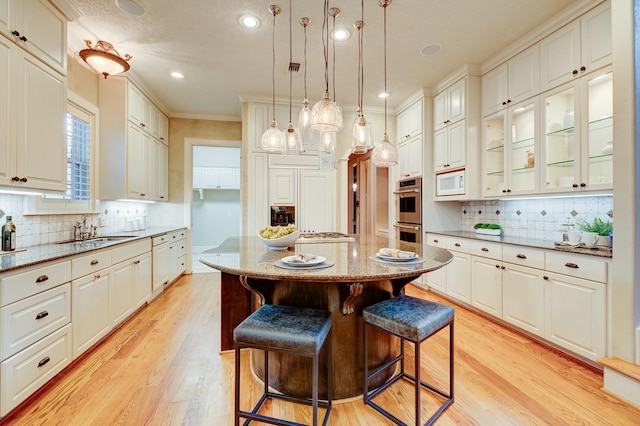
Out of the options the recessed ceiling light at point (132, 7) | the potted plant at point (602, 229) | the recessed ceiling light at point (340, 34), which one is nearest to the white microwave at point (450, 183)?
the potted plant at point (602, 229)

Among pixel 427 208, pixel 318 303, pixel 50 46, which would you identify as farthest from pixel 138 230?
pixel 427 208

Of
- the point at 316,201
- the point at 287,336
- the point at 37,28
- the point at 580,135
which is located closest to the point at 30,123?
the point at 37,28

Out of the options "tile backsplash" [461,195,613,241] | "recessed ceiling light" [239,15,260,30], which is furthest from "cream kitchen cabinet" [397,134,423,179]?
"recessed ceiling light" [239,15,260,30]

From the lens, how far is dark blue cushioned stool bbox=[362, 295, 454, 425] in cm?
140

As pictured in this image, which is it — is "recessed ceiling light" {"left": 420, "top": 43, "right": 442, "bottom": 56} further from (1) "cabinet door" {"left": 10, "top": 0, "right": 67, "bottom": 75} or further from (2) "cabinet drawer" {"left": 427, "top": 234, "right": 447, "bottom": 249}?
(1) "cabinet door" {"left": 10, "top": 0, "right": 67, "bottom": 75}

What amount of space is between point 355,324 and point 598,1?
3098 millimetres

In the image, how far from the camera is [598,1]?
7.14ft

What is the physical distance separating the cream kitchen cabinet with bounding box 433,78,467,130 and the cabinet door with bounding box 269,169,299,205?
221 cm

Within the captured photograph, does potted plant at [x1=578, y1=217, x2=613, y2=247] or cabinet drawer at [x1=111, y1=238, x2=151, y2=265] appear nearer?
potted plant at [x1=578, y1=217, x2=613, y2=247]

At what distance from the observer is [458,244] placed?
3330mm

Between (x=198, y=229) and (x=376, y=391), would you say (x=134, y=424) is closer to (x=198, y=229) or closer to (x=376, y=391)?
(x=376, y=391)

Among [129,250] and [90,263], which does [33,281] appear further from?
[129,250]

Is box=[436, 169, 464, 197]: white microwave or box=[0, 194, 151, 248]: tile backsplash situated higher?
box=[436, 169, 464, 197]: white microwave

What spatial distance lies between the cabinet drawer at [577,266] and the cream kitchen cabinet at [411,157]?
2084 mm
